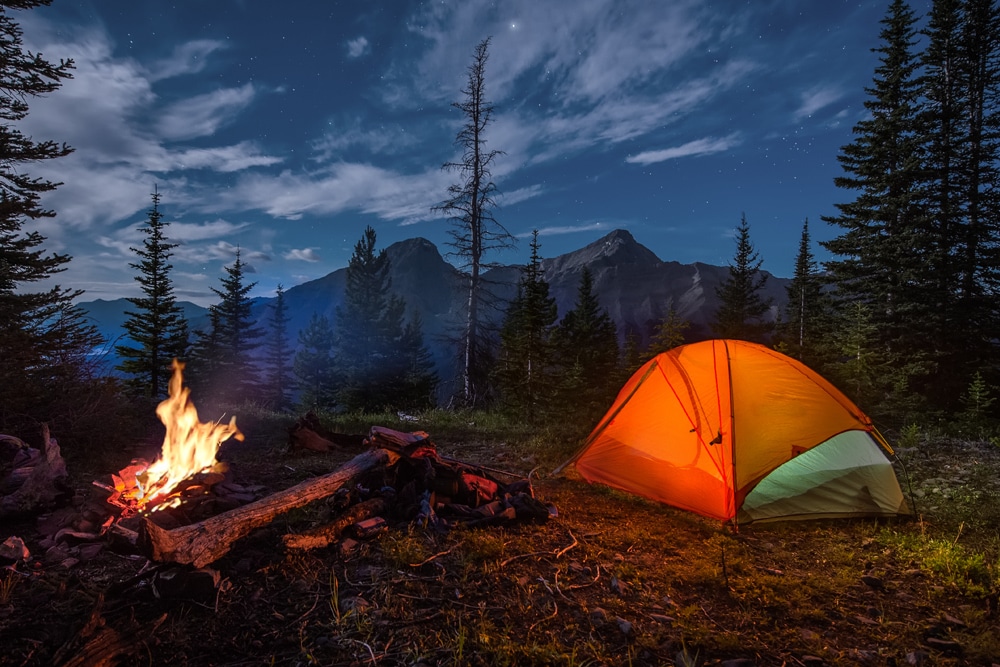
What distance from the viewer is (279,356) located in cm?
4762

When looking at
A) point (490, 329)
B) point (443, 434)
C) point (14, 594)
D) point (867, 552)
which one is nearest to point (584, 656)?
point (867, 552)

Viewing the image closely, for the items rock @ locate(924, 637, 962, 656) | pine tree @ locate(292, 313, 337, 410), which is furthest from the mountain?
rock @ locate(924, 637, 962, 656)

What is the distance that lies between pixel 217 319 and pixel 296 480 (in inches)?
1712

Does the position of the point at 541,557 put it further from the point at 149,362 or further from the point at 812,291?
the point at 812,291

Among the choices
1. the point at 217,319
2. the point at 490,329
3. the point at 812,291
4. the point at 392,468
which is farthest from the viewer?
the point at 217,319

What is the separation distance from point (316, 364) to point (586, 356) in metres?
28.4

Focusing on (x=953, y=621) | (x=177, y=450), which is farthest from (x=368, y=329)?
(x=953, y=621)

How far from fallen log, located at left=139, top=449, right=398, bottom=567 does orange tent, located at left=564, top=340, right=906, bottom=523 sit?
445cm

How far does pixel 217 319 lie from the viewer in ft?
140

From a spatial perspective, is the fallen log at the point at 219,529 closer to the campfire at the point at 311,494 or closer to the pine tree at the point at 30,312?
the campfire at the point at 311,494

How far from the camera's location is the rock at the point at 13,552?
3.94 meters

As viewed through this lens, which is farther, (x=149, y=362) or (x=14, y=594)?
(x=149, y=362)

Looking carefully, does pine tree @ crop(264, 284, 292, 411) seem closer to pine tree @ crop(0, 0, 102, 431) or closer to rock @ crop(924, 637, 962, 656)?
pine tree @ crop(0, 0, 102, 431)

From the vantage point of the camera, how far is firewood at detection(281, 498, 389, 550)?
4.30 metres
